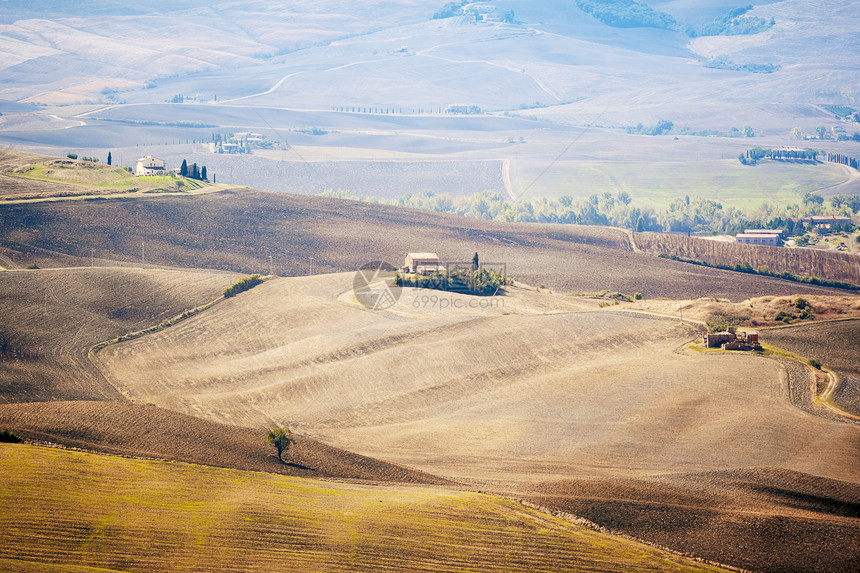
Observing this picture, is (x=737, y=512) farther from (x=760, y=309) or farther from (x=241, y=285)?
(x=241, y=285)

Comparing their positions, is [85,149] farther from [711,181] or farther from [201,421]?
[201,421]

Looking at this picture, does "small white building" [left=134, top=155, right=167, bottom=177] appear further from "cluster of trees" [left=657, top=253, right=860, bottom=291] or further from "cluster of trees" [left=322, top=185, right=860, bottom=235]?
"cluster of trees" [left=657, top=253, right=860, bottom=291]

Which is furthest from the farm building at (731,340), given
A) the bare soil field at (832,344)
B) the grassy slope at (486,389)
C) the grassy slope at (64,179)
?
the grassy slope at (64,179)

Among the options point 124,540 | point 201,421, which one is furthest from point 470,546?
point 201,421

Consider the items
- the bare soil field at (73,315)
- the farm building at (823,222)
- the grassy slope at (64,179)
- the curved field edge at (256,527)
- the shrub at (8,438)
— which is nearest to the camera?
the curved field edge at (256,527)

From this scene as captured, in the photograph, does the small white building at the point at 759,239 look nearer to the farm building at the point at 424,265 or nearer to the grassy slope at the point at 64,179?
the farm building at the point at 424,265

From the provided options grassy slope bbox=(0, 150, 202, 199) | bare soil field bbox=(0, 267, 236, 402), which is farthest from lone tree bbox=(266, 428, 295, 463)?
grassy slope bbox=(0, 150, 202, 199)
